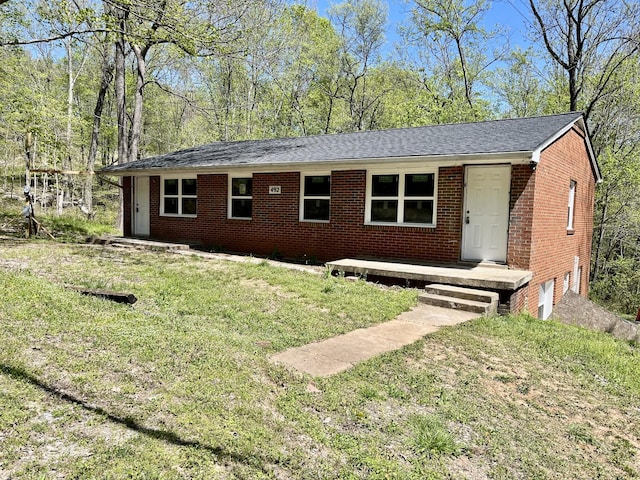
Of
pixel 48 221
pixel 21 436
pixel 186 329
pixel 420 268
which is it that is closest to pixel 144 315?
pixel 186 329

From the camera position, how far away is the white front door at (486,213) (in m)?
8.84

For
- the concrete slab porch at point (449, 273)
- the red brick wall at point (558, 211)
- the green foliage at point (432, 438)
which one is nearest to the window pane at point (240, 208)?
the concrete slab porch at point (449, 273)

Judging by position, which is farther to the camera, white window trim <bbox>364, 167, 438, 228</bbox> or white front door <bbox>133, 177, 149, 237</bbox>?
white front door <bbox>133, 177, 149, 237</bbox>

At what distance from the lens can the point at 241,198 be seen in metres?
12.4

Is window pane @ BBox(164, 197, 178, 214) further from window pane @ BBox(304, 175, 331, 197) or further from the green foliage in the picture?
the green foliage

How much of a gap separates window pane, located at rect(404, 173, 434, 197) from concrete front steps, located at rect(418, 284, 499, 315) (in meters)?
2.81

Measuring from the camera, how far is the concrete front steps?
670 cm

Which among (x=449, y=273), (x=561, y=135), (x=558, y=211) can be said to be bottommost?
(x=449, y=273)

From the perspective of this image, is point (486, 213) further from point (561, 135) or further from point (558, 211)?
point (561, 135)

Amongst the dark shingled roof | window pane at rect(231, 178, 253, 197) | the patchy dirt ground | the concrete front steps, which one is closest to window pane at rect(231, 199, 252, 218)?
window pane at rect(231, 178, 253, 197)

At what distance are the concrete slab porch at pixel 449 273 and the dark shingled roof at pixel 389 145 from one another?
2.25 meters

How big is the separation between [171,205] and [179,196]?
51 centimetres

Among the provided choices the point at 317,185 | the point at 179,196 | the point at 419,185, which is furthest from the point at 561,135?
the point at 179,196

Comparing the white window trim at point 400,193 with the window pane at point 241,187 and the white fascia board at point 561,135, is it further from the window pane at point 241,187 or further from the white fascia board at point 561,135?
the window pane at point 241,187
